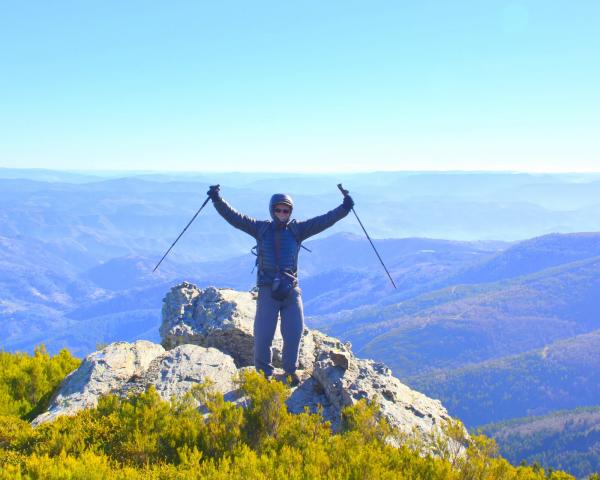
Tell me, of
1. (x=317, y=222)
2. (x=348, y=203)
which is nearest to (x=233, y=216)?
(x=317, y=222)

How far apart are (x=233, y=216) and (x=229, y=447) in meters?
6.10

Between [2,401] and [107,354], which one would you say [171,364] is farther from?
[2,401]

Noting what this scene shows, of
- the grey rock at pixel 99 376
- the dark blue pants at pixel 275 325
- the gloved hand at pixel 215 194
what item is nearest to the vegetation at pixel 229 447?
the grey rock at pixel 99 376

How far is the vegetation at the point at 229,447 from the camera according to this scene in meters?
6.60

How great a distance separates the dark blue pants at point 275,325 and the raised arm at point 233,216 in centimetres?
156

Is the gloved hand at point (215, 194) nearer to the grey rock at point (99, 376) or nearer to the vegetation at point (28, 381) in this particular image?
the grey rock at point (99, 376)

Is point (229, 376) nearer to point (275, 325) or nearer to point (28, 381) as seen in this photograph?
point (275, 325)

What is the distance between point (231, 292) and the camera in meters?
18.2

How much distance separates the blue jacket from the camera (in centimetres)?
1221

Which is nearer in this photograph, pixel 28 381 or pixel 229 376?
pixel 229 376

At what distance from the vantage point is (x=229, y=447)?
7699 mm

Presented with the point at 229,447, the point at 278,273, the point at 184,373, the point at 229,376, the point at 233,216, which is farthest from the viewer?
the point at 233,216

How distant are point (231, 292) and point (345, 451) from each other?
38.2 feet

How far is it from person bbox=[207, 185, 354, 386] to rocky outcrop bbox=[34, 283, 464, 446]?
2.69ft
